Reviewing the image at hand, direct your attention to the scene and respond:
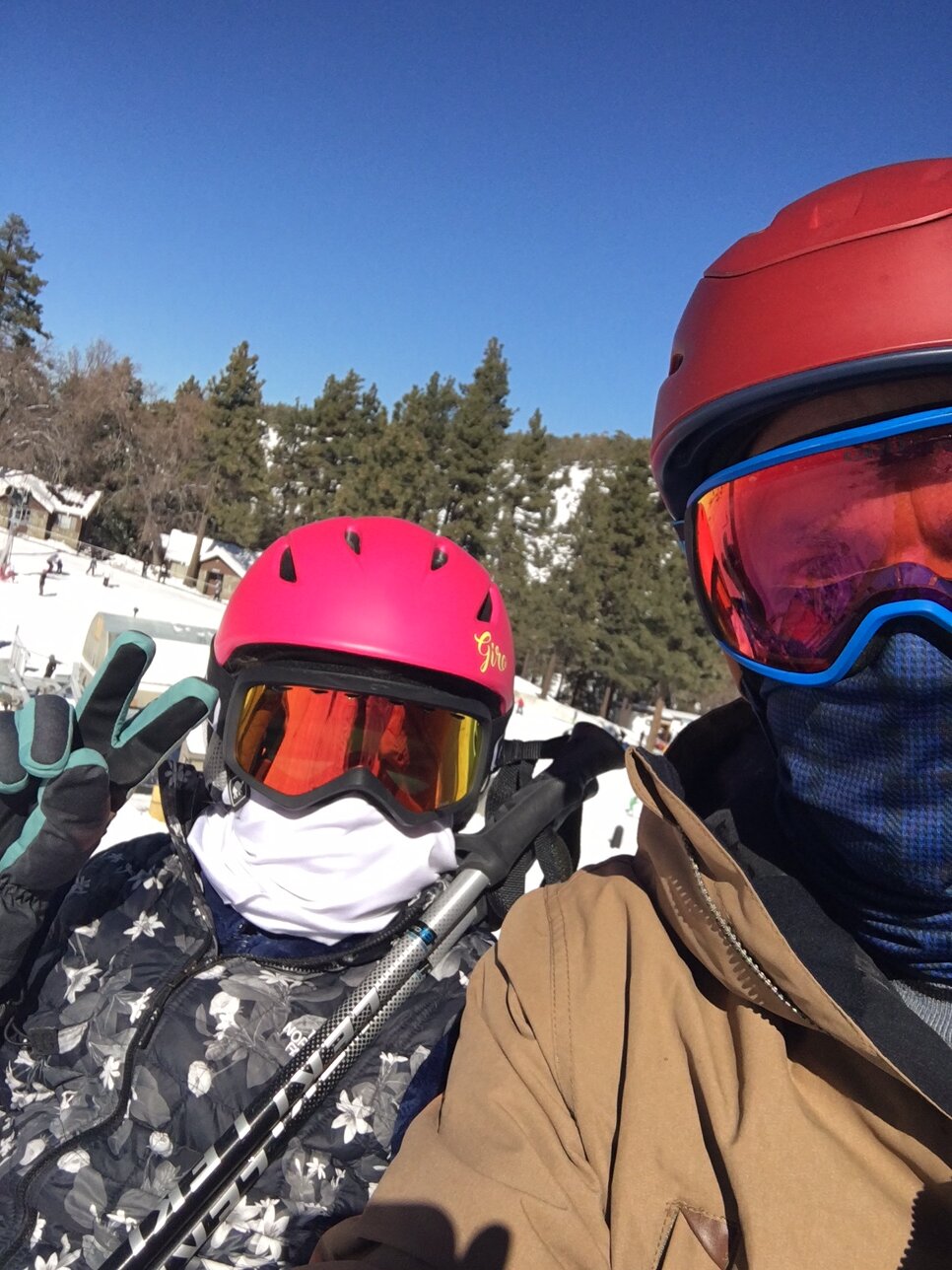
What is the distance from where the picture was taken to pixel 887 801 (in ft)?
3.77

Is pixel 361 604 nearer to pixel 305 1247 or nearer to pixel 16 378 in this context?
pixel 305 1247

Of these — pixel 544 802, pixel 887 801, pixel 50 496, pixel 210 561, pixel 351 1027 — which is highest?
pixel 50 496

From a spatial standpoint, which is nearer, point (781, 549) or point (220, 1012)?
point (781, 549)

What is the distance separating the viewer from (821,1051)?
1100 millimetres

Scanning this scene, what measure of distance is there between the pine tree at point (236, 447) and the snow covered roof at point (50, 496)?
6.48 meters

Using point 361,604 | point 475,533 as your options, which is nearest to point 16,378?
point 475,533

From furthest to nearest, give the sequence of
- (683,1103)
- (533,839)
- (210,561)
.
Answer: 1. (210,561)
2. (533,839)
3. (683,1103)

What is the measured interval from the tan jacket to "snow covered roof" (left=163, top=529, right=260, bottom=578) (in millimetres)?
44022

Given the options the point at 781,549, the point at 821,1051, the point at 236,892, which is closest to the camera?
the point at 821,1051

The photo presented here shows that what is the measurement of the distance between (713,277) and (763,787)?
105 cm

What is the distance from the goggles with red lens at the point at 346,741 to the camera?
83.9 inches

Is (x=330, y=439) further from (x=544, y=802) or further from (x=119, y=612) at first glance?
(x=544, y=802)

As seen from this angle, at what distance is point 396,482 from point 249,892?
1513 inches

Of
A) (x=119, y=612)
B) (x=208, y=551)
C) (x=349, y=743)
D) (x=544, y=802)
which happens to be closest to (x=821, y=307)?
(x=544, y=802)
